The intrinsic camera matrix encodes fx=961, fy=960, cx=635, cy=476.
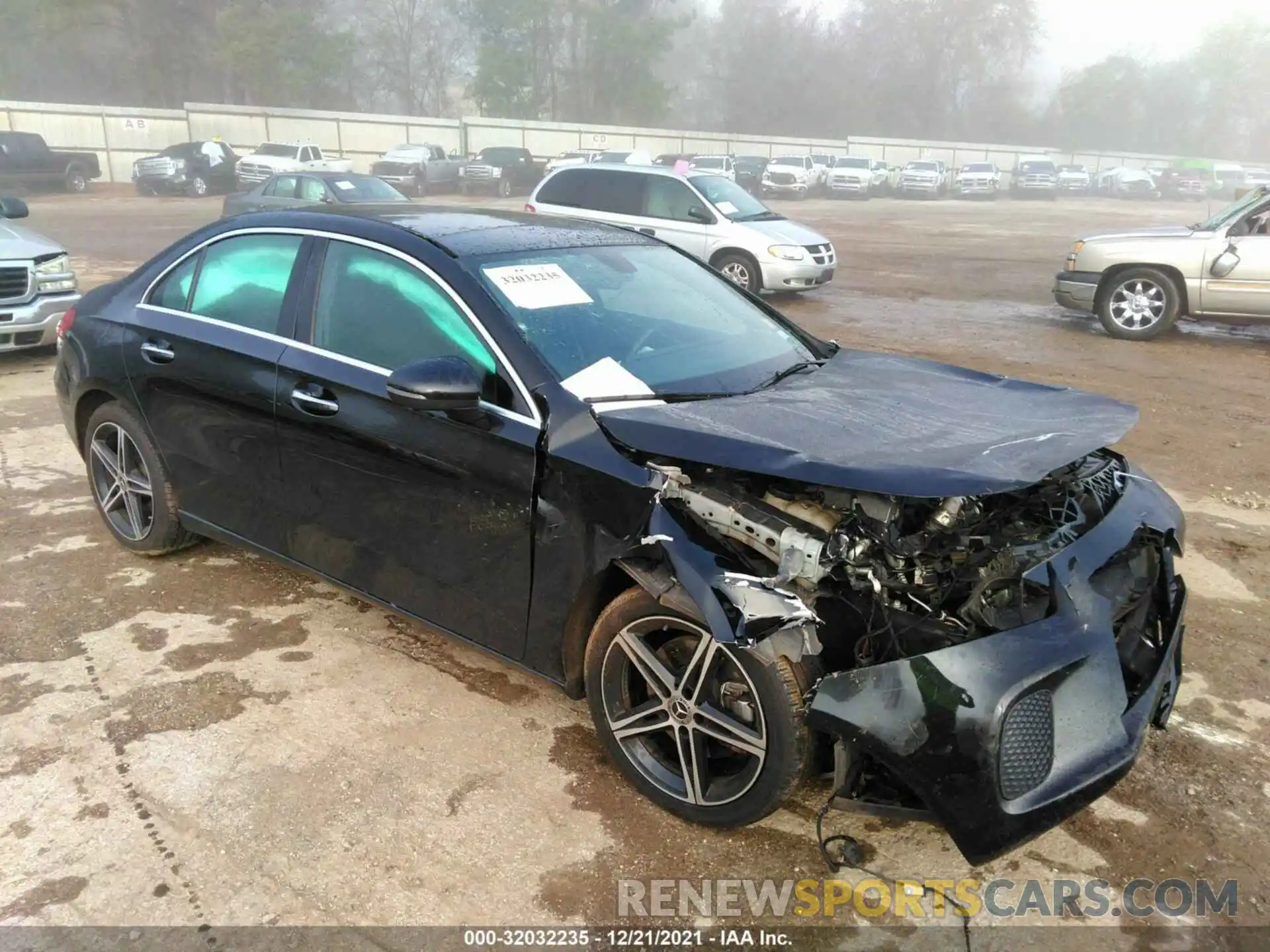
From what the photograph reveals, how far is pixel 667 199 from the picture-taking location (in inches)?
515

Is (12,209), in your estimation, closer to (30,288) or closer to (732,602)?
(30,288)

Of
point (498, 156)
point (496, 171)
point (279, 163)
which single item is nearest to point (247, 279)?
point (279, 163)

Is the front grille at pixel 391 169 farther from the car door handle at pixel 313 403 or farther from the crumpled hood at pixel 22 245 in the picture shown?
the car door handle at pixel 313 403

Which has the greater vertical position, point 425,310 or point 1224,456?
point 425,310

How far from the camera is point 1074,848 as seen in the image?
9.26 ft

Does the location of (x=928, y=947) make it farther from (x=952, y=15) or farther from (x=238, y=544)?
(x=952, y=15)

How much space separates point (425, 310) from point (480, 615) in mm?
1087

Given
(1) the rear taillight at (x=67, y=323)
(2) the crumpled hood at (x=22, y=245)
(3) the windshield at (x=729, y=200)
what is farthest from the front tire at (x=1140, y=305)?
(2) the crumpled hood at (x=22, y=245)

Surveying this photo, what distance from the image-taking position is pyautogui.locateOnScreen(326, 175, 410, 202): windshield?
15.6 meters

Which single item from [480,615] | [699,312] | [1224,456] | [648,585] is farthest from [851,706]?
[1224,456]

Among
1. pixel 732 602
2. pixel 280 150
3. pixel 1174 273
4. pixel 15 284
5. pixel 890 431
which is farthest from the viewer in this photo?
pixel 280 150

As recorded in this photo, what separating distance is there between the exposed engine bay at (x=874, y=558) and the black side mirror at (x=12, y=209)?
325 inches

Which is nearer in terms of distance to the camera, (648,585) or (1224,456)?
(648,585)

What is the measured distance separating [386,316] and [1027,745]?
2.51 metres
